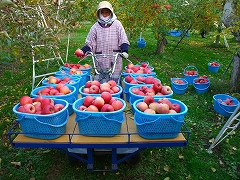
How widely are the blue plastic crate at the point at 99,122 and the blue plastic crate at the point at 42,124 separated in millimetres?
186

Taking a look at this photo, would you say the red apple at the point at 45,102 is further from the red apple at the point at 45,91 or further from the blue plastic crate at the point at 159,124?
the blue plastic crate at the point at 159,124

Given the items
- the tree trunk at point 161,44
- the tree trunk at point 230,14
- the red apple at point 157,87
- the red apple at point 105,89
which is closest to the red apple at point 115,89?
the red apple at point 105,89

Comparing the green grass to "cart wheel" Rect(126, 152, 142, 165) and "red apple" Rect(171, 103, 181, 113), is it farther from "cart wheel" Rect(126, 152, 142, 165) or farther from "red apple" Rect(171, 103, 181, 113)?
"red apple" Rect(171, 103, 181, 113)

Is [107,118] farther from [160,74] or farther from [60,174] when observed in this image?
[160,74]

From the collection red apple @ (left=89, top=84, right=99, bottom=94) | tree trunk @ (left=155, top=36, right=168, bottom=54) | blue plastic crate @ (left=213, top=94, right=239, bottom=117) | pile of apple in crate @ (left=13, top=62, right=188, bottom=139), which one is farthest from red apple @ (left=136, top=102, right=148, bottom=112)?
tree trunk @ (left=155, top=36, right=168, bottom=54)

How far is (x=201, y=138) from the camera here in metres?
3.96

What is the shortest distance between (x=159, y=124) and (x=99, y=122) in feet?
1.93

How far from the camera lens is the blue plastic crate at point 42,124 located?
2.08 m

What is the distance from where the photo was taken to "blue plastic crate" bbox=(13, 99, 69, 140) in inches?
81.7

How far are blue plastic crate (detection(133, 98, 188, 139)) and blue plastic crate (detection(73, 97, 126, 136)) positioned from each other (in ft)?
0.76

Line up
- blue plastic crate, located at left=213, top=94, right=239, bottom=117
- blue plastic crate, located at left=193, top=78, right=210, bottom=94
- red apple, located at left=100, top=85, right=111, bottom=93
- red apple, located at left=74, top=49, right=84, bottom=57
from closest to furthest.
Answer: red apple, located at left=100, top=85, right=111, bottom=93 → red apple, located at left=74, top=49, right=84, bottom=57 → blue plastic crate, located at left=213, top=94, right=239, bottom=117 → blue plastic crate, located at left=193, top=78, right=210, bottom=94

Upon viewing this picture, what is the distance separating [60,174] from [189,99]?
3705mm

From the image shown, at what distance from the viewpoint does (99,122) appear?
84.4 inches

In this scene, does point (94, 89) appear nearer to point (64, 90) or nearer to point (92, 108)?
point (64, 90)
